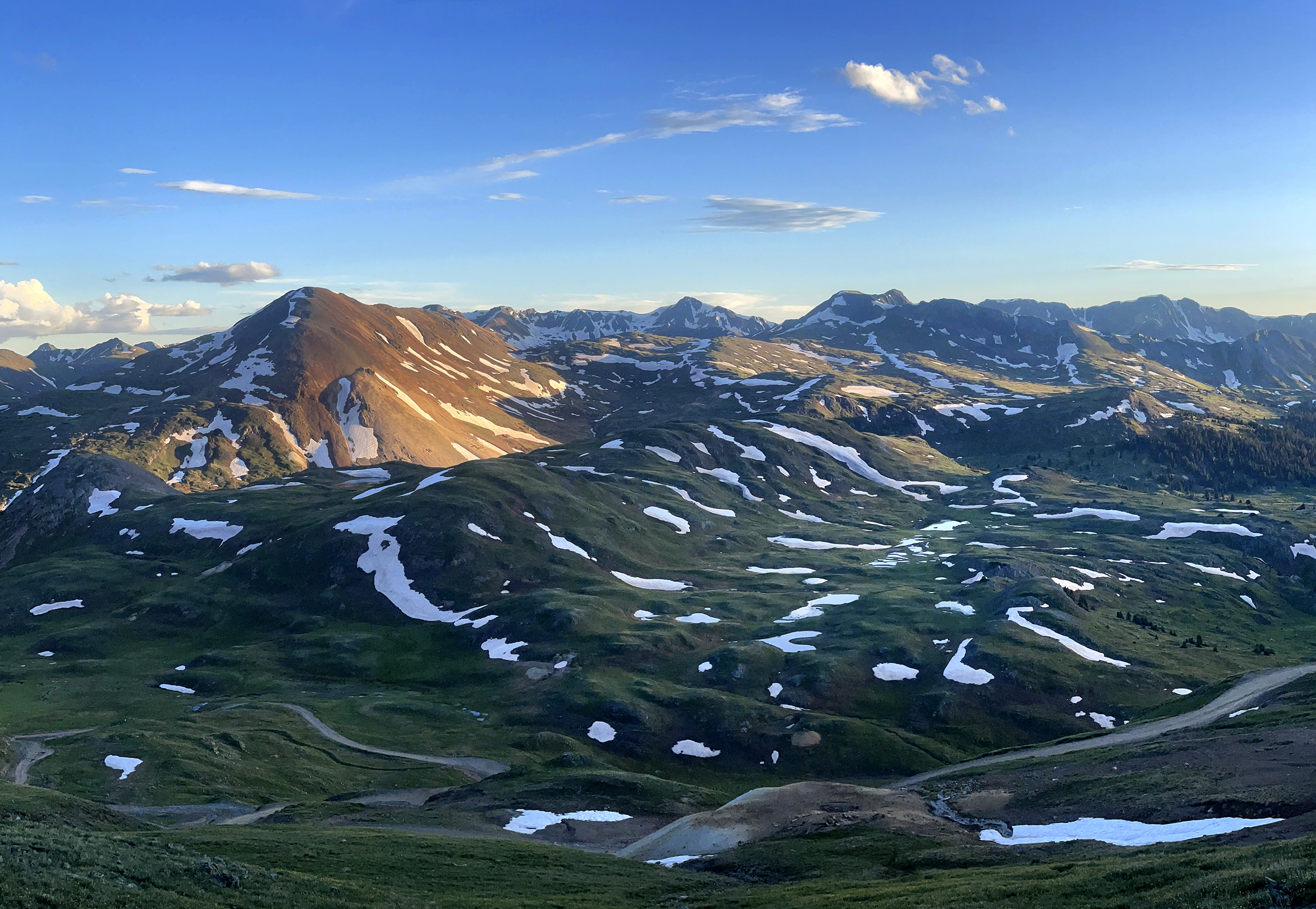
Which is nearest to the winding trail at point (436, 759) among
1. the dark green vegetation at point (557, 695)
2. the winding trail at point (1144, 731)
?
the dark green vegetation at point (557, 695)

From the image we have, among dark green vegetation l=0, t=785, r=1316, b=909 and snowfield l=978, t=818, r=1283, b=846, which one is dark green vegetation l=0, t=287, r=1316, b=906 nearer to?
dark green vegetation l=0, t=785, r=1316, b=909

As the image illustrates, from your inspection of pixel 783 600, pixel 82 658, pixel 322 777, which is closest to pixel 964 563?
pixel 783 600

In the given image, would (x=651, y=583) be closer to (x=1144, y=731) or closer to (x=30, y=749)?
(x=1144, y=731)

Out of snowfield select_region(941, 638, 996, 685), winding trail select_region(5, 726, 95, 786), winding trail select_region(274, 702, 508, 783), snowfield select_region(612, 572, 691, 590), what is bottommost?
snowfield select_region(941, 638, 996, 685)

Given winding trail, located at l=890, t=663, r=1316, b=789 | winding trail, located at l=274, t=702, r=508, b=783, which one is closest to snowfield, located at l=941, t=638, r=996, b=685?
winding trail, located at l=890, t=663, r=1316, b=789

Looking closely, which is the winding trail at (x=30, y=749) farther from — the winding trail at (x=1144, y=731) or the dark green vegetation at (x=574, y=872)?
the winding trail at (x=1144, y=731)

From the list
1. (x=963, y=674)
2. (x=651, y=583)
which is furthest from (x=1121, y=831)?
(x=651, y=583)

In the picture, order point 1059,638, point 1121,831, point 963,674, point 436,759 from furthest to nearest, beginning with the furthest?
point 1059,638
point 963,674
point 436,759
point 1121,831
